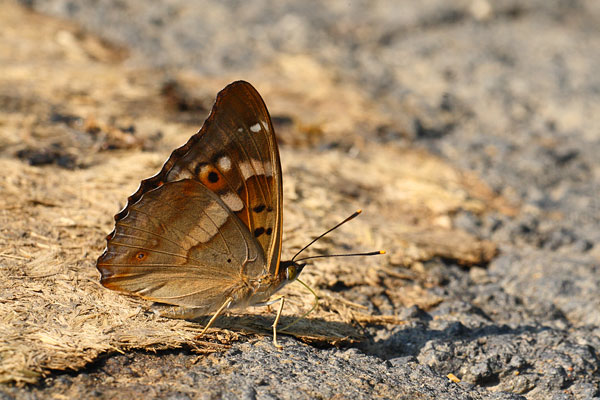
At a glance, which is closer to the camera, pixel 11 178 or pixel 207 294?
pixel 207 294

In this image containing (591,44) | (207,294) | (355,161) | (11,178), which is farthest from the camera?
(591,44)

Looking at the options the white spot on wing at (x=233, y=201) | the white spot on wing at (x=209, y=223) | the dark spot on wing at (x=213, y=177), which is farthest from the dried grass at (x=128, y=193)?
the dark spot on wing at (x=213, y=177)

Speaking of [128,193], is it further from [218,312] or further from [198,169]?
[218,312]

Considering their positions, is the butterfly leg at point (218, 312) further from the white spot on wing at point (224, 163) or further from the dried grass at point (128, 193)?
the white spot on wing at point (224, 163)

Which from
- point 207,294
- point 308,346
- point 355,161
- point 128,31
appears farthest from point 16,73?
point 308,346

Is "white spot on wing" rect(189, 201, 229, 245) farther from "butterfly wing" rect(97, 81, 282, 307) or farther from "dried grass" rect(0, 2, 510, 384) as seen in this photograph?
"dried grass" rect(0, 2, 510, 384)

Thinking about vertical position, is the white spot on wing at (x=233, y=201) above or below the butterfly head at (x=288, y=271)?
above

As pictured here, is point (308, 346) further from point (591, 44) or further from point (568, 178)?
point (591, 44)

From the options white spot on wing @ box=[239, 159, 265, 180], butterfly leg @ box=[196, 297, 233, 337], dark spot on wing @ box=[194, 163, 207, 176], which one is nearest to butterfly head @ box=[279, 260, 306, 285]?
butterfly leg @ box=[196, 297, 233, 337]
